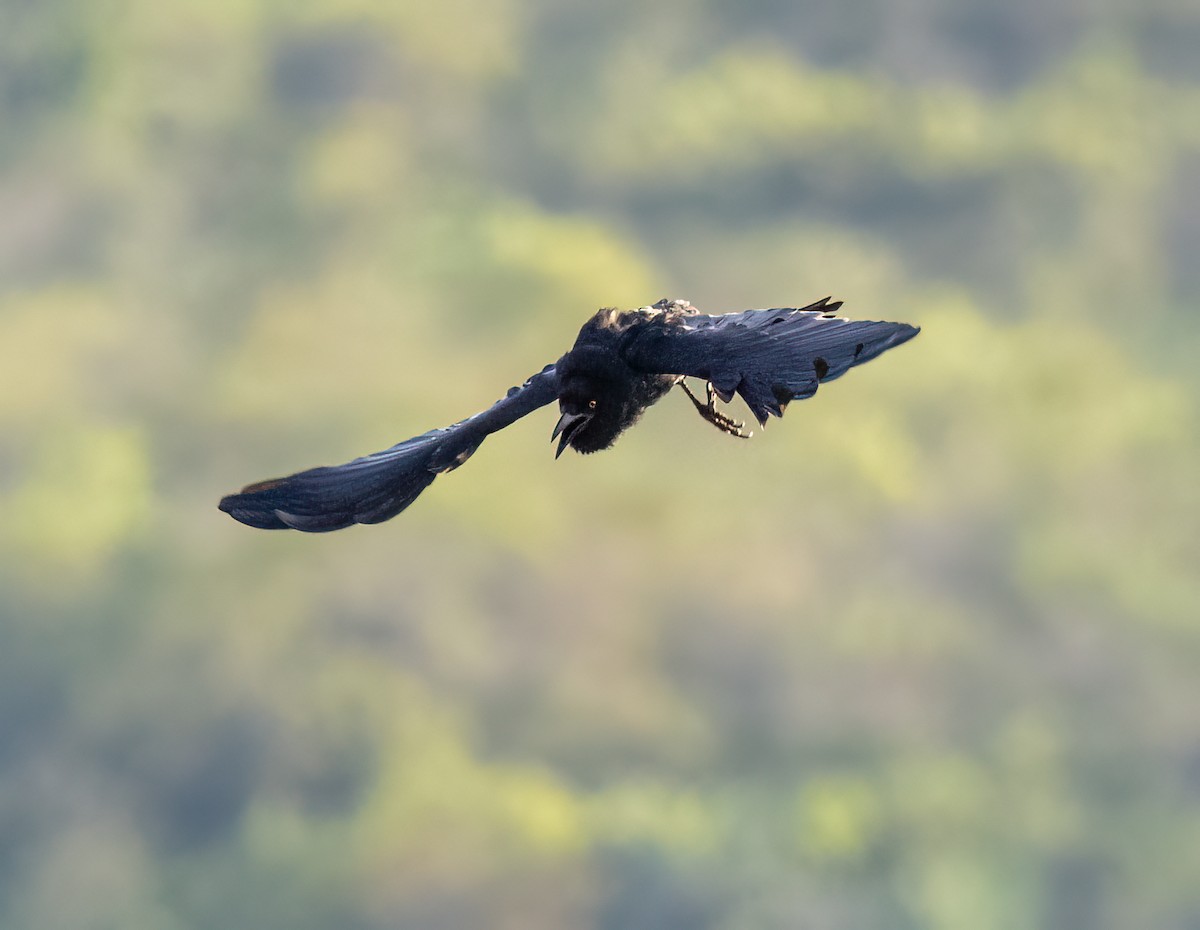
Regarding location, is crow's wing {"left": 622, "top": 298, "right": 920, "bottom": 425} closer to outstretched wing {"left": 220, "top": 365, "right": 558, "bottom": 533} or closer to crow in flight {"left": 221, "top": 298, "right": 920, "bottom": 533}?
crow in flight {"left": 221, "top": 298, "right": 920, "bottom": 533}

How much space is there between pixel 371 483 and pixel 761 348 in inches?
210

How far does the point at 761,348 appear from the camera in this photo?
15906mm

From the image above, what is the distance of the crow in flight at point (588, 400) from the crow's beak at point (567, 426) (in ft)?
0.04

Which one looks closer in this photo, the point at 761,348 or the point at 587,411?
the point at 761,348

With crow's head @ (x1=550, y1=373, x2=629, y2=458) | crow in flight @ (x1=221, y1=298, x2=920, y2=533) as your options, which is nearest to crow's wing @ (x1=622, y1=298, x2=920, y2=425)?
crow in flight @ (x1=221, y1=298, x2=920, y2=533)

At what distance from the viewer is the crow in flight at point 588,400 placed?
1641cm

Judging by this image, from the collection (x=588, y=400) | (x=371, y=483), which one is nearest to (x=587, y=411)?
(x=588, y=400)

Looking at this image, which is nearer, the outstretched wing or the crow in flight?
the crow in flight

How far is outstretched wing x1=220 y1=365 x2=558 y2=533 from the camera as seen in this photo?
1830 cm

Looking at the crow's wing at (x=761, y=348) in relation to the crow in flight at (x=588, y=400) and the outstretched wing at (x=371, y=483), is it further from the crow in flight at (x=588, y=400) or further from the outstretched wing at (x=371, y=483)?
the outstretched wing at (x=371, y=483)

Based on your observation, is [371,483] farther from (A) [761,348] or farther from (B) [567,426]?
(A) [761,348]

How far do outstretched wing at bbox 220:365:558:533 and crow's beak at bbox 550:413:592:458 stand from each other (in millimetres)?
667

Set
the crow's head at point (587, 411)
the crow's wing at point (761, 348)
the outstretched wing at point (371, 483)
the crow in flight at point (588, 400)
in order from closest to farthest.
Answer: the crow's wing at point (761, 348)
the crow in flight at point (588, 400)
the crow's head at point (587, 411)
the outstretched wing at point (371, 483)

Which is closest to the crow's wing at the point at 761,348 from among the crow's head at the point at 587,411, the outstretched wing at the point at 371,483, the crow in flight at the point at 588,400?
the crow in flight at the point at 588,400
